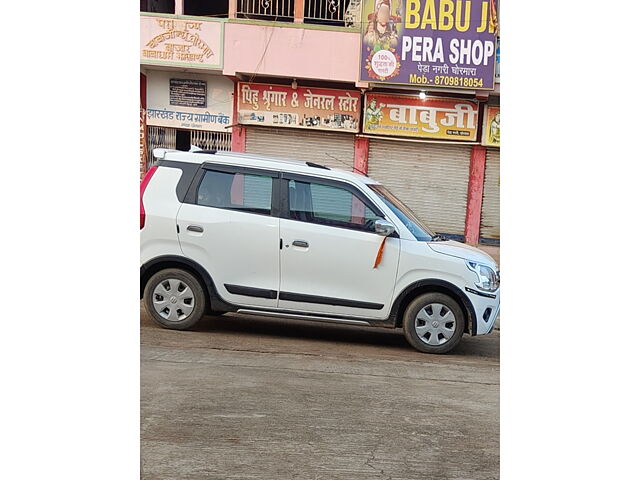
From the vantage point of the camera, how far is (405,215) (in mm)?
1833

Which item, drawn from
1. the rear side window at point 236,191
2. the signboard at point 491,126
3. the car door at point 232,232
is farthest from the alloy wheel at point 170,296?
the signboard at point 491,126

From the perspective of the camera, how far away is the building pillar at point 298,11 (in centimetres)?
156

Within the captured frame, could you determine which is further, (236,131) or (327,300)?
(327,300)

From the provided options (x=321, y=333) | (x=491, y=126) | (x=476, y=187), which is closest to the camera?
(x=491, y=126)

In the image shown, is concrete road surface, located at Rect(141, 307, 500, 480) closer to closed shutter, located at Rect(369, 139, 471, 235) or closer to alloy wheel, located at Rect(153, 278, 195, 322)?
alloy wheel, located at Rect(153, 278, 195, 322)

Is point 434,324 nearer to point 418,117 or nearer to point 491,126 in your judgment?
point 418,117

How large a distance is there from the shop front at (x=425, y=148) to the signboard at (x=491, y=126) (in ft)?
0.24

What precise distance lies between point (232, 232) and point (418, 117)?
0.62 m

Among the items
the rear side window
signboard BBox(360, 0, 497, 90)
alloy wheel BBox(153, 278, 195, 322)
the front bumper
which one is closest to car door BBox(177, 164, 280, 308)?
the rear side window

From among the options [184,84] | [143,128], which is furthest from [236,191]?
[143,128]

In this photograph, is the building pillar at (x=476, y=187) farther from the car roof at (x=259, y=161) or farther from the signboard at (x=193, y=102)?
the signboard at (x=193, y=102)
